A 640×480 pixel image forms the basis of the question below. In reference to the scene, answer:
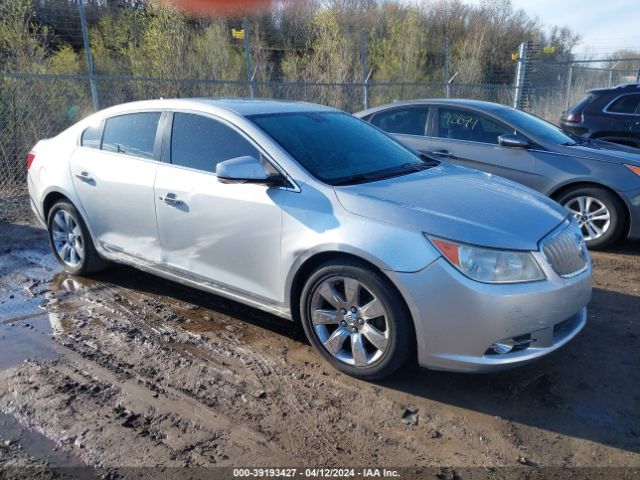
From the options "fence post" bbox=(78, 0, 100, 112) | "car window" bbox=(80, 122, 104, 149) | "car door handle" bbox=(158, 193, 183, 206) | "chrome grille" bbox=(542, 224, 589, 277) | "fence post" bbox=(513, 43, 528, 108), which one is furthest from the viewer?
"fence post" bbox=(513, 43, 528, 108)

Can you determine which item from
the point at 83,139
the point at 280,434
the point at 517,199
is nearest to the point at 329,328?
the point at 280,434

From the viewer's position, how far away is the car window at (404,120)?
6789 millimetres

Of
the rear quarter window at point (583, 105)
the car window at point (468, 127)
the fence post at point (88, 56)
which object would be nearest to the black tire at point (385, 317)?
the car window at point (468, 127)

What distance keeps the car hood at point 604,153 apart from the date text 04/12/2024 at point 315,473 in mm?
4674

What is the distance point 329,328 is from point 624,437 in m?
1.69

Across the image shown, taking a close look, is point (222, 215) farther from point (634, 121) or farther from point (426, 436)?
Result: point (634, 121)

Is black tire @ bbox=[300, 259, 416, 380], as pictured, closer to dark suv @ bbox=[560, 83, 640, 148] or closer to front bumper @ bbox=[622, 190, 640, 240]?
front bumper @ bbox=[622, 190, 640, 240]

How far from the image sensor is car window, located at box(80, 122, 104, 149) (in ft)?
15.4

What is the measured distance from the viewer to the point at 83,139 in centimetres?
483

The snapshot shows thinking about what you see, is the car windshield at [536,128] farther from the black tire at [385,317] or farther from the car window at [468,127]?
the black tire at [385,317]

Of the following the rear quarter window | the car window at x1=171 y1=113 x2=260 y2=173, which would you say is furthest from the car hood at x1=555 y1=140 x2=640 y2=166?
the car window at x1=171 y1=113 x2=260 y2=173

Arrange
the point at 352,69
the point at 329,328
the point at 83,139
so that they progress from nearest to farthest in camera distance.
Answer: the point at 329,328
the point at 83,139
the point at 352,69

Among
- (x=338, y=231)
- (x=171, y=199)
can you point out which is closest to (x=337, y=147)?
(x=338, y=231)

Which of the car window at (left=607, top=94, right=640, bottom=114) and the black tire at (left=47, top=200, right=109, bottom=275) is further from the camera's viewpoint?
the car window at (left=607, top=94, right=640, bottom=114)
